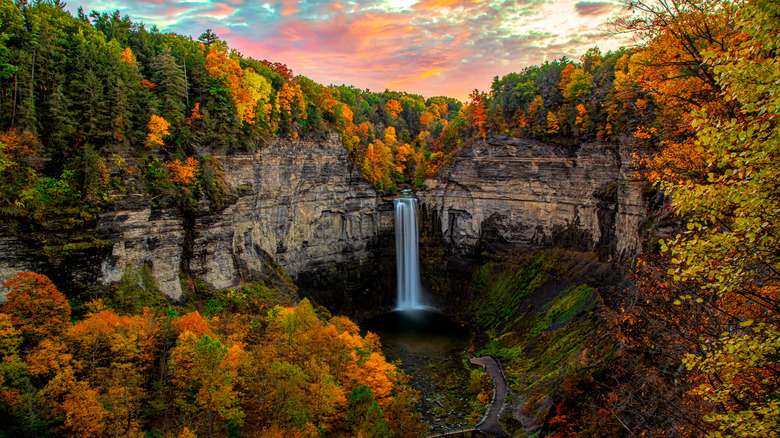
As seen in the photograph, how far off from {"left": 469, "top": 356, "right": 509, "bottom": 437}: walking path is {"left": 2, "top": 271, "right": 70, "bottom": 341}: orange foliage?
2753 centimetres

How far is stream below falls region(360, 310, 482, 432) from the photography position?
32094 millimetres

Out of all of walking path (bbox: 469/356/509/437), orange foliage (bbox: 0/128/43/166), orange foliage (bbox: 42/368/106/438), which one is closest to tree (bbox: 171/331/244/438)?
orange foliage (bbox: 42/368/106/438)

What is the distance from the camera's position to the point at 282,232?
1865 inches

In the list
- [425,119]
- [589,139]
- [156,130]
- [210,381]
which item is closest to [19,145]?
[156,130]

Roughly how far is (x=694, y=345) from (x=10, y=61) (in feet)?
134

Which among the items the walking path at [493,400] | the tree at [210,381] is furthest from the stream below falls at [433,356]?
the tree at [210,381]

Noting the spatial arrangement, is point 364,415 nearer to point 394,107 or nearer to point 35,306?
point 35,306

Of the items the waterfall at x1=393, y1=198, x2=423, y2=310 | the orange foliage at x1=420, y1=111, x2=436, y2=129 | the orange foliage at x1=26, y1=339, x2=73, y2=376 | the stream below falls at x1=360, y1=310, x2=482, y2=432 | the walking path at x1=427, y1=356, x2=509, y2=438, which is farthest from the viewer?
the orange foliage at x1=420, y1=111, x2=436, y2=129

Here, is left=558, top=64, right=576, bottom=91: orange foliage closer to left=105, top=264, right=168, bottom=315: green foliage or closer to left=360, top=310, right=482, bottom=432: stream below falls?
left=360, top=310, right=482, bottom=432: stream below falls

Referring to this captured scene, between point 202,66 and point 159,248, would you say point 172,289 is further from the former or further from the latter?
point 202,66

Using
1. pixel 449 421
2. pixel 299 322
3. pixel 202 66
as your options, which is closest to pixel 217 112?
pixel 202 66

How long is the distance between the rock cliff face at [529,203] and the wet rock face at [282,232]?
8.44 metres

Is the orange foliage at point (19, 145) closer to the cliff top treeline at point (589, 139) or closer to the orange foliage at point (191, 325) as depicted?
the cliff top treeline at point (589, 139)

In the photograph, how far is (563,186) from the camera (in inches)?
1892
